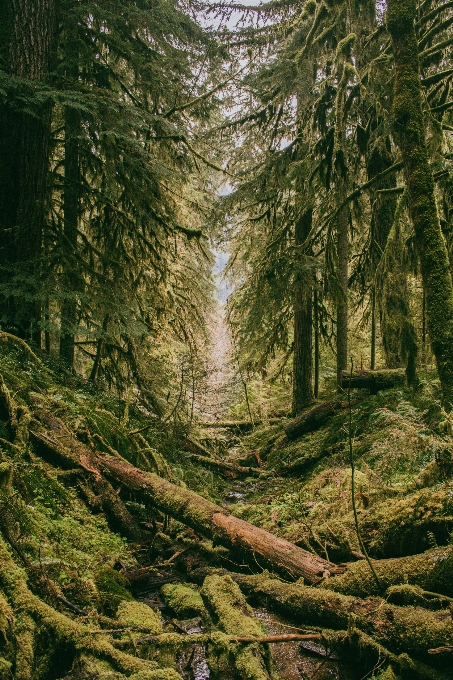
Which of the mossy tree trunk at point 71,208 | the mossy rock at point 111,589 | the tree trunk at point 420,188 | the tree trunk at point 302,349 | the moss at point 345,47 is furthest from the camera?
the tree trunk at point 302,349

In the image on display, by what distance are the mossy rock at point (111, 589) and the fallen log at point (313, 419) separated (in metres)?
6.39

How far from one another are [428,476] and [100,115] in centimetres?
597

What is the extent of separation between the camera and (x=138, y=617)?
2.74 m

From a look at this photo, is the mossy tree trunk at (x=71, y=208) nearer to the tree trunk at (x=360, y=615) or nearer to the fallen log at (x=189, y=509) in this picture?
the fallen log at (x=189, y=509)

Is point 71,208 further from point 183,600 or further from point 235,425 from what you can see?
point 235,425

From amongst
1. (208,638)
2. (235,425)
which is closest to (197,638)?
(208,638)

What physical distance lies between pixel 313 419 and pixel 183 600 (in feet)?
20.8

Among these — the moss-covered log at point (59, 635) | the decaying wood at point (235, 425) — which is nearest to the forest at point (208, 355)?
the moss-covered log at point (59, 635)

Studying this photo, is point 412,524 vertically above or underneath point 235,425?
above

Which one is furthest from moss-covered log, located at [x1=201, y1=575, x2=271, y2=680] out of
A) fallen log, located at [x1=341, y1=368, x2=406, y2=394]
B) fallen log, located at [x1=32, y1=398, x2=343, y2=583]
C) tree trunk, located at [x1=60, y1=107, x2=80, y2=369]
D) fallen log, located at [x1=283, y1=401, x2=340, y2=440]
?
fallen log, located at [x1=283, y1=401, x2=340, y2=440]

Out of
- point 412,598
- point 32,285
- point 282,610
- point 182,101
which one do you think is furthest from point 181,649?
point 182,101

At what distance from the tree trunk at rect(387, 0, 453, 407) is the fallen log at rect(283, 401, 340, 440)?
4.92 meters

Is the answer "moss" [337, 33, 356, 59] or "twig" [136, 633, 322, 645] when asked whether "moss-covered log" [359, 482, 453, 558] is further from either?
"moss" [337, 33, 356, 59]

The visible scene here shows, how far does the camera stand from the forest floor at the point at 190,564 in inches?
92.2
